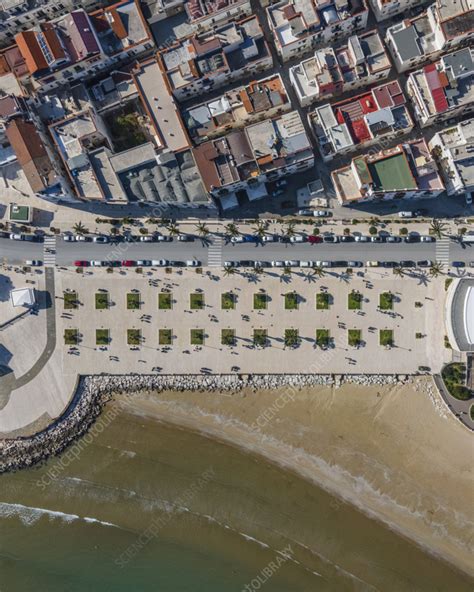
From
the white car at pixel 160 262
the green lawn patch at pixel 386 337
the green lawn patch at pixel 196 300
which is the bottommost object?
the green lawn patch at pixel 386 337

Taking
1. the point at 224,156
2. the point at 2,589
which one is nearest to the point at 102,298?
the point at 224,156

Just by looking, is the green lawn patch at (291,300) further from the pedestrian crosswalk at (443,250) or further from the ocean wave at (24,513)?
the ocean wave at (24,513)

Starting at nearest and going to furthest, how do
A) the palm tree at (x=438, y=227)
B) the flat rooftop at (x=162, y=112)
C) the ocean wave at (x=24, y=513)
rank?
1. the flat rooftop at (x=162, y=112)
2. the palm tree at (x=438, y=227)
3. the ocean wave at (x=24, y=513)

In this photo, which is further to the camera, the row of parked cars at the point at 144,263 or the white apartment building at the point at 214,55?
the row of parked cars at the point at 144,263

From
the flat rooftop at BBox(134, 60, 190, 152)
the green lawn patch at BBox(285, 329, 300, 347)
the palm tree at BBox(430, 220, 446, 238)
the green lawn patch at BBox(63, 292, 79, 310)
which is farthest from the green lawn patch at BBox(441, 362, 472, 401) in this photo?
the green lawn patch at BBox(63, 292, 79, 310)

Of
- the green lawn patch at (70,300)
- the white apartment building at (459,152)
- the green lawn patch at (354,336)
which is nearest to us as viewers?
the white apartment building at (459,152)

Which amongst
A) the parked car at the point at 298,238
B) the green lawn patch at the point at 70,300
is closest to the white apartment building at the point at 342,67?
the parked car at the point at 298,238

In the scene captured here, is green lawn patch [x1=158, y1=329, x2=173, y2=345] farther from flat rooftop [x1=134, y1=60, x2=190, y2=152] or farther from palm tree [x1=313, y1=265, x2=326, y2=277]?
flat rooftop [x1=134, y1=60, x2=190, y2=152]
